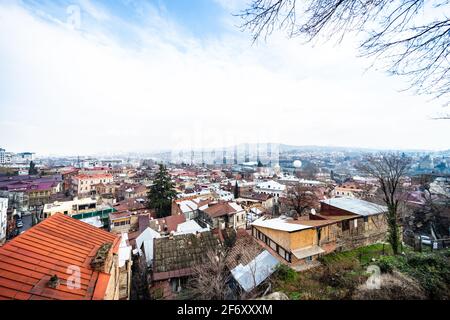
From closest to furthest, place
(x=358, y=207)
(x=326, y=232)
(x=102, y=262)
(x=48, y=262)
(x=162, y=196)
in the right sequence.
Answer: (x=48, y=262)
(x=102, y=262)
(x=326, y=232)
(x=358, y=207)
(x=162, y=196)

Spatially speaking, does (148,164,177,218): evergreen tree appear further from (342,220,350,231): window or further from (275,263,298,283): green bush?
(275,263,298,283): green bush

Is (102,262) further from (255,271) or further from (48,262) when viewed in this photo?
(255,271)

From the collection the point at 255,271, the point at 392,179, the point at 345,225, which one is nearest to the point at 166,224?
the point at 255,271

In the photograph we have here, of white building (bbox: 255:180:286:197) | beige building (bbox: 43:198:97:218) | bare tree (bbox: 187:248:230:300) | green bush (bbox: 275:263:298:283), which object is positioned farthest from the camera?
white building (bbox: 255:180:286:197)

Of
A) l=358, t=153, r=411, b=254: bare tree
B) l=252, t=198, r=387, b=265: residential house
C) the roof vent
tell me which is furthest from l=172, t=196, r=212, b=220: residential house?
the roof vent
